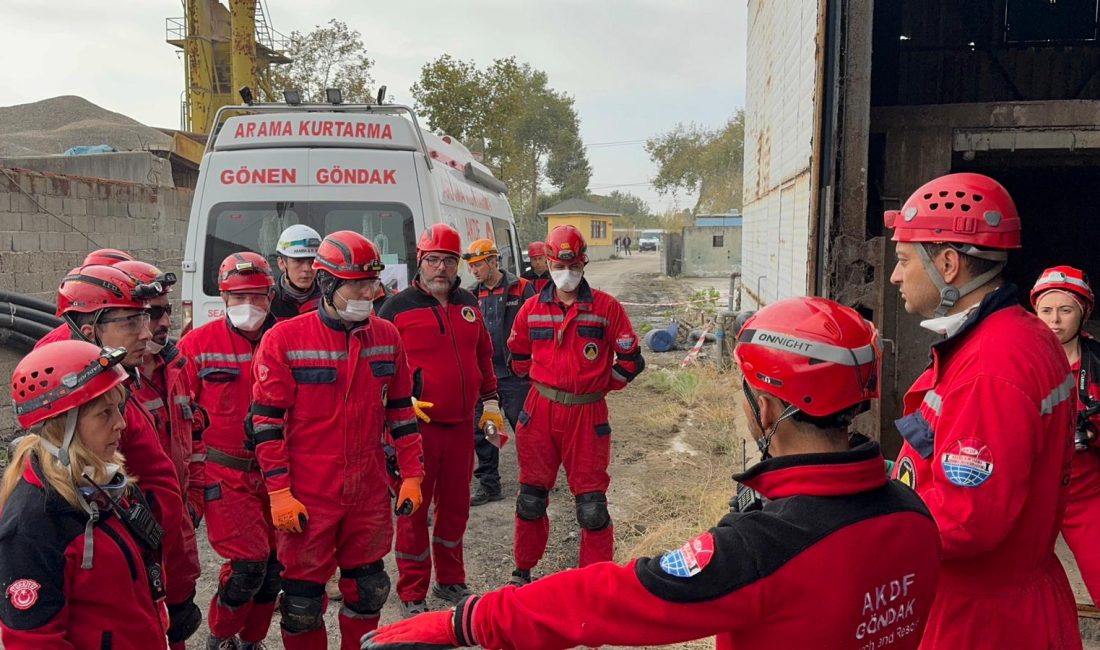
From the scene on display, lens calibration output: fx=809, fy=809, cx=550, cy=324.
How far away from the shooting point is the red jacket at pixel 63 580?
207cm

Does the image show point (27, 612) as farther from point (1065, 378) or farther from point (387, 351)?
point (1065, 378)

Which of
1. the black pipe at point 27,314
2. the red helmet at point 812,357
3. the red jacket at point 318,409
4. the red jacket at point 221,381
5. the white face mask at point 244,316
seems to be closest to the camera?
the red helmet at point 812,357

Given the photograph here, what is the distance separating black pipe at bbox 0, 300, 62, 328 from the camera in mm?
7453

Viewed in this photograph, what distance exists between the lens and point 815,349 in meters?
1.63

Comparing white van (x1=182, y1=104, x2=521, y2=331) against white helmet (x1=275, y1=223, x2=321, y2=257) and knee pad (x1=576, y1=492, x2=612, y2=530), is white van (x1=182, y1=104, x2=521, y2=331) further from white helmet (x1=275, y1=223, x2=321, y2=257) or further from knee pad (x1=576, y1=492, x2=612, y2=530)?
knee pad (x1=576, y1=492, x2=612, y2=530)

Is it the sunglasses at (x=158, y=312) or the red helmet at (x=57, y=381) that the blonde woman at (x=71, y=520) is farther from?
the sunglasses at (x=158, y=312)

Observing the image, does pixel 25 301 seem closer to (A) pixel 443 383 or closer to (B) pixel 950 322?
(A) pixel 443 383

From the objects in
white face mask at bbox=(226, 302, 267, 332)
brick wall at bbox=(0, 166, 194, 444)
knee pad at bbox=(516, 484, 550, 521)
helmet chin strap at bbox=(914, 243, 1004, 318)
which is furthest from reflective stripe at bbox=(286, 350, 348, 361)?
brick wall at bbox=(0, 166, 194, 444)

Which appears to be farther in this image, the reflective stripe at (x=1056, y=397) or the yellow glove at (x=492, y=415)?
the yellow glove at (x=492, y=415)

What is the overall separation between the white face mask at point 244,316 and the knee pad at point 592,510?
2065 millimetres

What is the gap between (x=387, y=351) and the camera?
3752 millimetres

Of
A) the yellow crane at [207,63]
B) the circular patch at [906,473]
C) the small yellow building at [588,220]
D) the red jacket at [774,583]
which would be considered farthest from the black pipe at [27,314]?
the small yellow building at [588,220]

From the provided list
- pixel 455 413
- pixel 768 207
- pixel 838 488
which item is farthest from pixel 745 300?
pixel 838 488

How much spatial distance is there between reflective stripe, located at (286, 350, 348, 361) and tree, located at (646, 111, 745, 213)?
6162 cm
